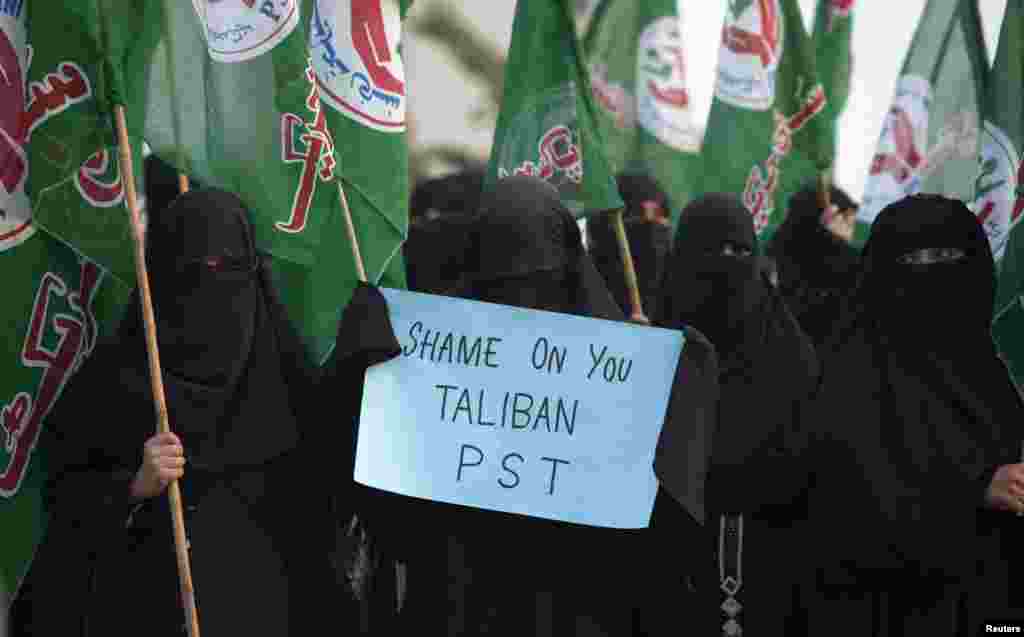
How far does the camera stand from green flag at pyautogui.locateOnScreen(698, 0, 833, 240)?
6.35 m

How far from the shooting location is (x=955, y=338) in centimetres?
441

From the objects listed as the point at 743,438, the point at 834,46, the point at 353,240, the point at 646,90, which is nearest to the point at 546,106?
the point at 353,240

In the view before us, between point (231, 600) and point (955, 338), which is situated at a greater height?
point (955, 338)

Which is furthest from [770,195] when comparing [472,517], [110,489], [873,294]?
[110,489]

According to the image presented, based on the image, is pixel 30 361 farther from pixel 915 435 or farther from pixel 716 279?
pixel 915 435

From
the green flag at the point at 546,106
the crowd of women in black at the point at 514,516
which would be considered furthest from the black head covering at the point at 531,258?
the green flag at the point at 546,106

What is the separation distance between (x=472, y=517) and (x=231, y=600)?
0.71m

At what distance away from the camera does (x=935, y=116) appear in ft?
20.7

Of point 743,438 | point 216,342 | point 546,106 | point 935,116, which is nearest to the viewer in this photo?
point 216,342

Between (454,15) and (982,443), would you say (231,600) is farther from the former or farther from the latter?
(454,15)

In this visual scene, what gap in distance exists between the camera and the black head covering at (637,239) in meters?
6.64

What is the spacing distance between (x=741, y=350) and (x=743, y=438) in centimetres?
33

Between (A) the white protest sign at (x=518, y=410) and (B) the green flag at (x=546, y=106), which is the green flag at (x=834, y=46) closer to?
(B) the green flag at (x=546, y=106)

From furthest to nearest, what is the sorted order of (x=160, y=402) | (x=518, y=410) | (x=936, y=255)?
(x=936, y=255)
(x=518, y=410)
(x=160, y=402)
